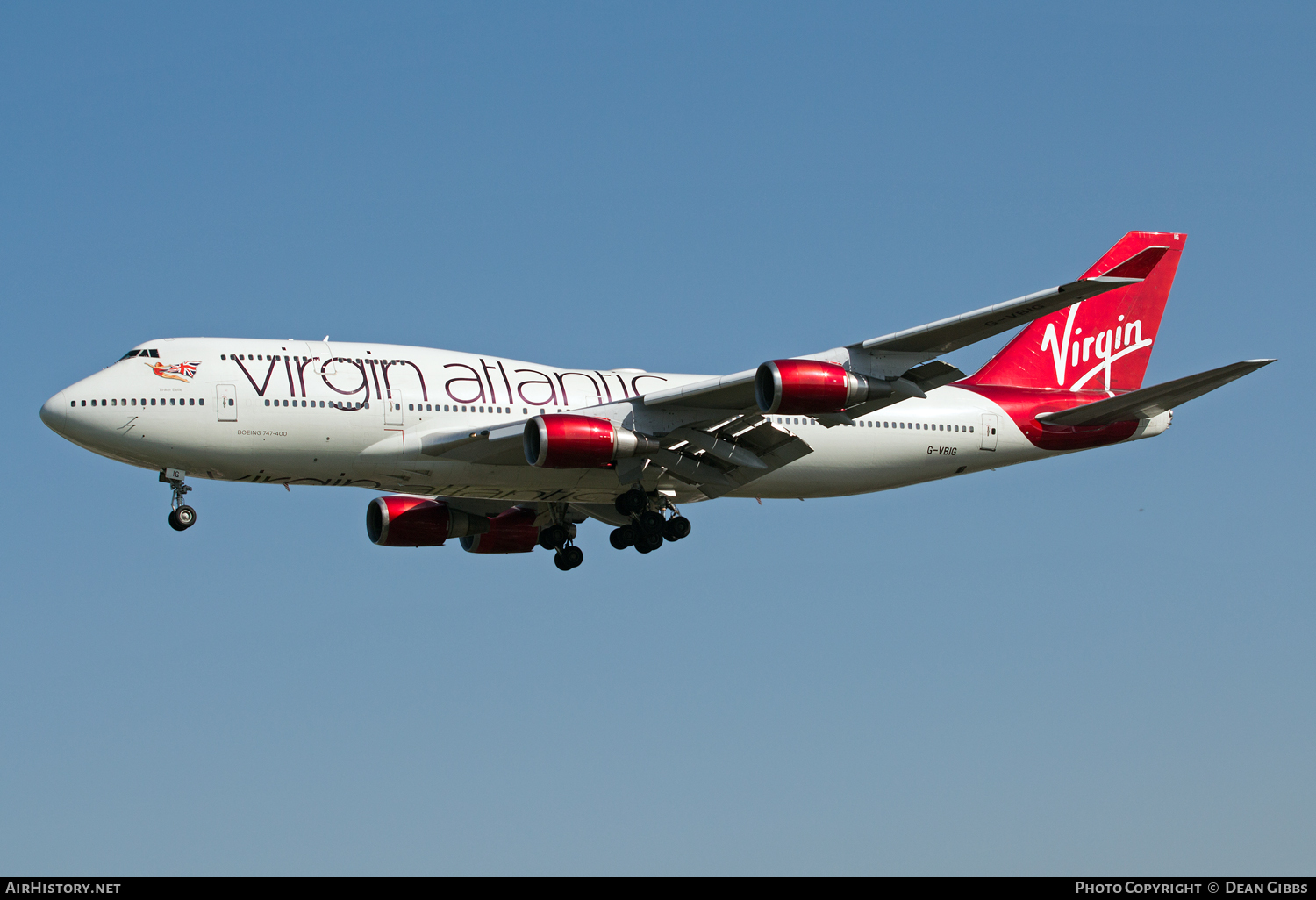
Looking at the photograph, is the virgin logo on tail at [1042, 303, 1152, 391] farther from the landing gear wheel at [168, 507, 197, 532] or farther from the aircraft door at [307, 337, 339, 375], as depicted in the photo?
the landing gear wheel at [168, 507, 197, 532]

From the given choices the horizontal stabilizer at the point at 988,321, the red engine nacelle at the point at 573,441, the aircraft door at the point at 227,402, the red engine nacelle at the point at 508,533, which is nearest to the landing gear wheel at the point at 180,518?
the aircraft door at the point at 227,402

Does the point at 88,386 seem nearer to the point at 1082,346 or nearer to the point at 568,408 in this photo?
the point at 568,408

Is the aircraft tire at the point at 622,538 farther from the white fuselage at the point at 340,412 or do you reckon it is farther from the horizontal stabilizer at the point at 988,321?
the horizontal stabilizer at the point at 988,321

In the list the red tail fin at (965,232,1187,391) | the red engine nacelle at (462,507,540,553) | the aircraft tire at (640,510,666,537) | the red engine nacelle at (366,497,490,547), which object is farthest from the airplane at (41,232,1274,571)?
the red engine nacelle at (366,497,490,547)

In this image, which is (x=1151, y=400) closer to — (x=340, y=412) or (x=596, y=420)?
(x=596, y=420)

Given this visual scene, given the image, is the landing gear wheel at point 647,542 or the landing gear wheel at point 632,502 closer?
the landing gear wheel at point 632,502

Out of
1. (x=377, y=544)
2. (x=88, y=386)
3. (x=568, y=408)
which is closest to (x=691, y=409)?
(x=568, y=408)
